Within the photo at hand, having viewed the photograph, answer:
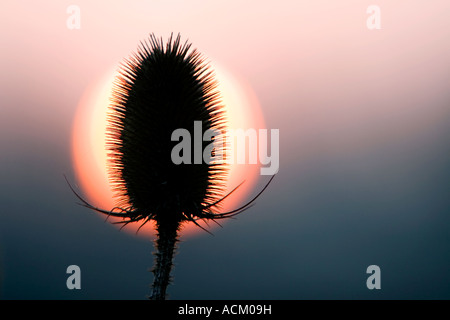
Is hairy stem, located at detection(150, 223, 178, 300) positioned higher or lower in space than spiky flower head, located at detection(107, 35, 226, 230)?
lower

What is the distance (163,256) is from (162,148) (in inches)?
86.4

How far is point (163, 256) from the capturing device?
9031mm

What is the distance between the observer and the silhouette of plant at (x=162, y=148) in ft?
28.7

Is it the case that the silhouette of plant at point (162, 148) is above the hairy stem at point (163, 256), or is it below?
above

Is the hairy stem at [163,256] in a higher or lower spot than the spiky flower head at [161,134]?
lower

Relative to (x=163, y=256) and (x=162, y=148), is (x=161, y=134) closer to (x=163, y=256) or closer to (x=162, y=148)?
(x=162, y=148)

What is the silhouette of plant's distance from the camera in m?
8.74

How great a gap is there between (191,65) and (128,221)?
356 centimetres

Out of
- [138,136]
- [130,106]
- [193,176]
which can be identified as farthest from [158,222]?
[130,106]

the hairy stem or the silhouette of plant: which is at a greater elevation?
the silhouette of plant

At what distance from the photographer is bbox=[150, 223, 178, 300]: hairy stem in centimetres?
885

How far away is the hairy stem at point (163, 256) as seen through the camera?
8.85 meters

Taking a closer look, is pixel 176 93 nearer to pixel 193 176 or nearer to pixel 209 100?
pixel 209 100

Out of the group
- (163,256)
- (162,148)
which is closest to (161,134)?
(162,148)
